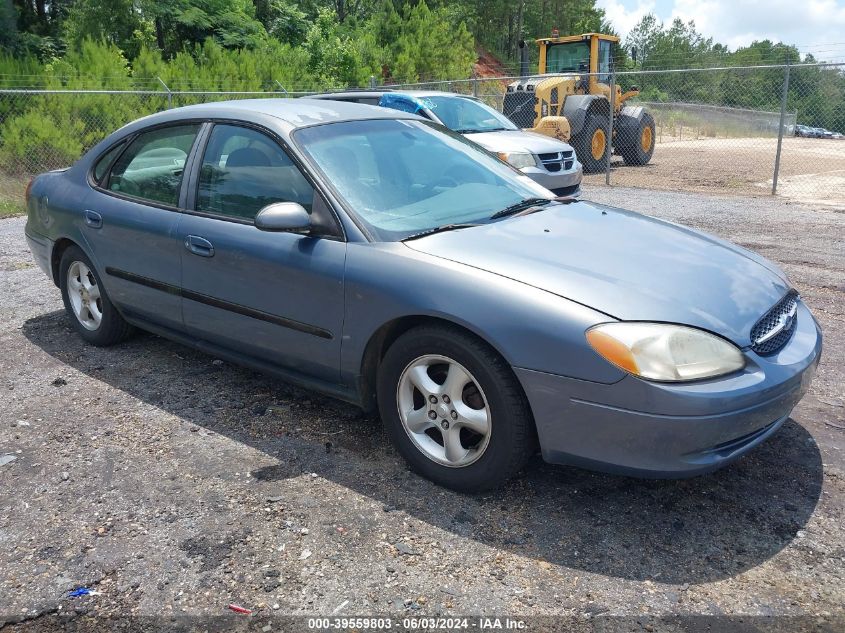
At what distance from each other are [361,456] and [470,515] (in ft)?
2.34

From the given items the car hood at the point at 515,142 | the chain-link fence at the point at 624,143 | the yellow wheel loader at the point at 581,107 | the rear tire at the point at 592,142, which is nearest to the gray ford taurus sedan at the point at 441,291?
the car hood at the point at 515,142

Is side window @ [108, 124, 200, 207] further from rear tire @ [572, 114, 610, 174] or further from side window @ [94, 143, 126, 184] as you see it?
rear tire @ [572, 114, 610, 174]

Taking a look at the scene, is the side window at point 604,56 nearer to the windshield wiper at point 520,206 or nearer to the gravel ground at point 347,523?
the gravel ground at point 347,523

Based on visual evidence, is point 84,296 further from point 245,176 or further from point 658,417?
point 658,417

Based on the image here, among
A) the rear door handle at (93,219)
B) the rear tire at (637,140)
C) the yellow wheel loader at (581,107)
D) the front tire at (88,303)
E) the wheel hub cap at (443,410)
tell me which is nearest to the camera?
the wheel hub cap at (443,410)

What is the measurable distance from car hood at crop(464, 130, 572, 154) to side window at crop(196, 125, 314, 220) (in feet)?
21.9

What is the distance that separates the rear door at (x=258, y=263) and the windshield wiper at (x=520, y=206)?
2.67ft

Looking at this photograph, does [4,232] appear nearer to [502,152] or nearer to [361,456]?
[502,152]

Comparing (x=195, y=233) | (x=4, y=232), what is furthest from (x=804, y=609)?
(x=4, y=232)

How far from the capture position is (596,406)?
8.79ft

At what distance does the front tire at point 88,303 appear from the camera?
480 centimetres

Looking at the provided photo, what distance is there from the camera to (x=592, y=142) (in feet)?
54.4

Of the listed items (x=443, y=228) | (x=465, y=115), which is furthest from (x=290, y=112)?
(x=465, y=115)

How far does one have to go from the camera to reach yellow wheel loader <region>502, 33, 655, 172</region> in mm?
16203
